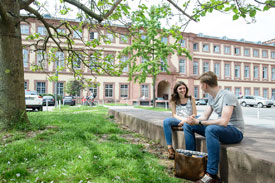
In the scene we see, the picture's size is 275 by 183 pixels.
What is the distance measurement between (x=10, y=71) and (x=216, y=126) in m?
4.84

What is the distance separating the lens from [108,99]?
111 feet

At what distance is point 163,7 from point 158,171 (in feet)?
12.7

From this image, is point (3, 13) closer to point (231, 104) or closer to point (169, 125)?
point (169, 125)

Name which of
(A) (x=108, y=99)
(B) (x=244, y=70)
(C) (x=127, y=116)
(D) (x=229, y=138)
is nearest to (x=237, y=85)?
(B) (x=244, y=70)

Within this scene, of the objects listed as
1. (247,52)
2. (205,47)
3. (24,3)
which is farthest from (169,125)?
(247,52)

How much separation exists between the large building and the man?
2689 cm

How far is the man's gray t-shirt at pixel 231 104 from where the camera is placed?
9.07 ft

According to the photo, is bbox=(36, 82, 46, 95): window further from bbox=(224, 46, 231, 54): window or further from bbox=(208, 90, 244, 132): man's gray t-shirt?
bbox=(224, 46, 231, 54): window

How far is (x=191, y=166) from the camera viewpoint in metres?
2.76

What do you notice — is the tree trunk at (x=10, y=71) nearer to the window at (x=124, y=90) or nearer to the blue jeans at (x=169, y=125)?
the blue jeans at (x=169, y=125)

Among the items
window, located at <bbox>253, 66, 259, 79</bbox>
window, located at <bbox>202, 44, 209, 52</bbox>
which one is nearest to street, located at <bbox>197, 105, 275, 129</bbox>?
window, located at <bbox>202, 44, 209, 52</bbox>

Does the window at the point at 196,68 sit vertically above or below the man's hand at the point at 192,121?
above

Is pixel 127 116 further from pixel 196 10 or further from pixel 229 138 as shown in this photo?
pixel 229 138

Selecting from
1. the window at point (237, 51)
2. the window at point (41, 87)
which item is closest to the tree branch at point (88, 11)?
the window at point (41, 87)
